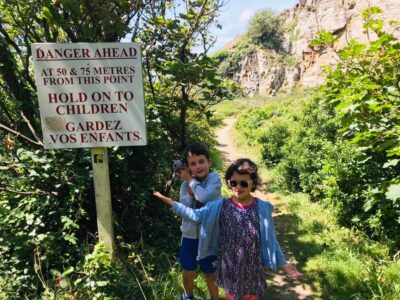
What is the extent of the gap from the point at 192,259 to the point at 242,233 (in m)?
0.76

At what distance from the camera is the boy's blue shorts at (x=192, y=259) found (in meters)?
2.82

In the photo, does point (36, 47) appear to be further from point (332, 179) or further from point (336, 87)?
point (332, 179)

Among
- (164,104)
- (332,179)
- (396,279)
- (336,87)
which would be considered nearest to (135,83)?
(164,104)

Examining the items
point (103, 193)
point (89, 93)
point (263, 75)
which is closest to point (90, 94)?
point (89, 93)

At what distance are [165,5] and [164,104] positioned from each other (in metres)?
1.41

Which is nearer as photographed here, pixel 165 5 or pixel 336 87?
pixel 336 87

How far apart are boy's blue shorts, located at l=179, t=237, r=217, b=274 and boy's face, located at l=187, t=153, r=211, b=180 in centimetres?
60

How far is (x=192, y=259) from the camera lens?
2.89 meters

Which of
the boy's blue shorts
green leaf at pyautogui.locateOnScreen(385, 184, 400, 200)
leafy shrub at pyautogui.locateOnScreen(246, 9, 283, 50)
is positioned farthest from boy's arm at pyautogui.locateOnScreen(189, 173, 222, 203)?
leafy shrub at pyautogui.locateOnScreen(246, 9, 283, 50)

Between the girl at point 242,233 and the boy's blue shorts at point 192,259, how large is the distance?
346 mm

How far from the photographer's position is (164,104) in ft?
13.8

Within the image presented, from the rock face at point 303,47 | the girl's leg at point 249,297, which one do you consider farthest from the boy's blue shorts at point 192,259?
the rock face at point 303,47

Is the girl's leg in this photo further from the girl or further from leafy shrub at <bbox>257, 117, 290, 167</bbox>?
leafy shrub at <bbox>257, 117, 290, 167</bbox>

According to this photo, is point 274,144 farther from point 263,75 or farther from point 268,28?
point 268,28
